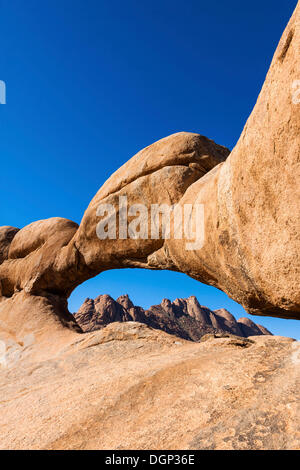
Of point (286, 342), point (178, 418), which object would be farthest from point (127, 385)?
point (286, 342)

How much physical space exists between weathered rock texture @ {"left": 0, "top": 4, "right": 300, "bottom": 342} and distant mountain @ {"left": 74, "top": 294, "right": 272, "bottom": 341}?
32.1 meters

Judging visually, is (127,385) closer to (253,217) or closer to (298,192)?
(253,217)

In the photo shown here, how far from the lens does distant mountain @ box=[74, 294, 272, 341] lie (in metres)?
52.0

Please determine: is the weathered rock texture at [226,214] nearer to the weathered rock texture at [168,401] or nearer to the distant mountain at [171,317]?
the weathered rock texture at [168,401]

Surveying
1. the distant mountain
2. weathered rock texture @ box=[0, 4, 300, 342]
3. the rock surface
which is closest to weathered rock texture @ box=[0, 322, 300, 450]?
the rock surface

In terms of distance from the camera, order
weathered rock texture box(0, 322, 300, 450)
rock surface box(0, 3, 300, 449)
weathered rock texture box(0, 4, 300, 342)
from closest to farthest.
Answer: weathered rock texture box(0, 322, 300, 450) → rock surface box(0, 3, 300, 449) → weathered rock texture box(0, 4, 300, 342)

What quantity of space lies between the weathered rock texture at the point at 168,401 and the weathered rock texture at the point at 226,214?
3.56ft

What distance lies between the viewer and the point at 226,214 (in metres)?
5.34

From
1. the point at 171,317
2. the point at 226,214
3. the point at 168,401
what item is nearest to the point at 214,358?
the point at 168,401

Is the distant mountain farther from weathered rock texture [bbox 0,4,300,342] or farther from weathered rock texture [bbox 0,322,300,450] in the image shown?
weathered rock texture [bbox 0,322,300,450]

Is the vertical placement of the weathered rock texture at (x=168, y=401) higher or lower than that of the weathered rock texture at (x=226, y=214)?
lower

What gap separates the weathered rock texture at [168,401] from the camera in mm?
3242

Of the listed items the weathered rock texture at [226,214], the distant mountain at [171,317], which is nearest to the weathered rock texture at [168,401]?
the weathered rock texture at [226,214]

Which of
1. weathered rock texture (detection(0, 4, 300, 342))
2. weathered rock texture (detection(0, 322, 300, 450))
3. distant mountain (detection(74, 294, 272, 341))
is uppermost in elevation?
weathered rock texture (detection(0, 4, 300, 342))
